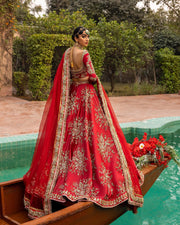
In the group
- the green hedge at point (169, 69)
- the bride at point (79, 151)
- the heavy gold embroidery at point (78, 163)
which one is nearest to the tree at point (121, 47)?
the green hedge at point (169, 69)

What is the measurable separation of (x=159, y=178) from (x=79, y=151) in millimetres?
2136

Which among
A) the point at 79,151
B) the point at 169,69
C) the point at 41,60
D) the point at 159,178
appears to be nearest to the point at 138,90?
the point at 169,69

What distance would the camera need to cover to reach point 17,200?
8.84ft

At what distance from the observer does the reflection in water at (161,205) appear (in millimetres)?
3146

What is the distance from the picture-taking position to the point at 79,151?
258 cm

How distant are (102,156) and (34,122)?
4.07 meters

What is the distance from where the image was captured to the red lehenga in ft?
8.04

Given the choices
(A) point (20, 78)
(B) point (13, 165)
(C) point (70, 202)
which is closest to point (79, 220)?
(C) point (70, 202)

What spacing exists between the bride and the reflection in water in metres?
0.59

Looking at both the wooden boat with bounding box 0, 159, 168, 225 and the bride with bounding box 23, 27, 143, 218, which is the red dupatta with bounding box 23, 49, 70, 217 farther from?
the wooden boat with bounding box 0, 159, 168, 225

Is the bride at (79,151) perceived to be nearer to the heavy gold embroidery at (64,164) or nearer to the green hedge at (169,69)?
the heavy gold embroidery at (64,164)

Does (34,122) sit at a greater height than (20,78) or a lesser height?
lesser

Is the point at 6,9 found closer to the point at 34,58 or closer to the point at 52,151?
the point at 34,58

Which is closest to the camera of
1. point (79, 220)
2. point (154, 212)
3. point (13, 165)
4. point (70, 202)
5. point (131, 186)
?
point (79, 220)
